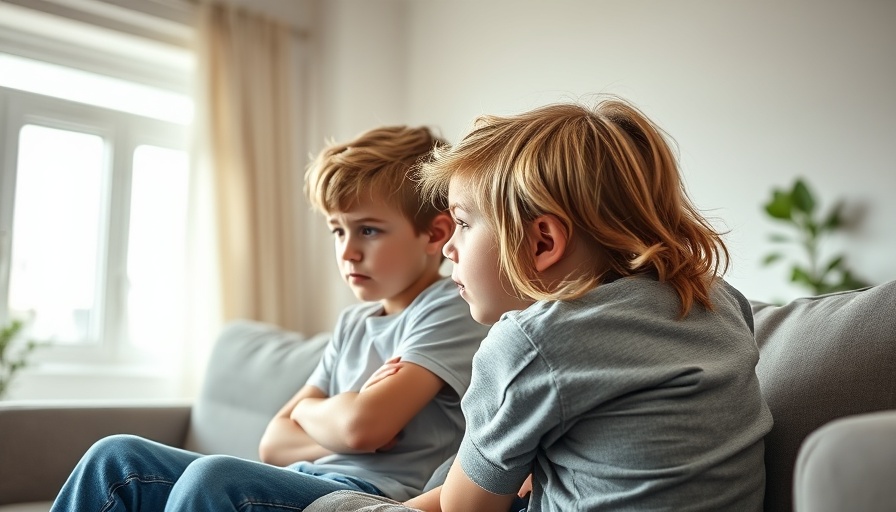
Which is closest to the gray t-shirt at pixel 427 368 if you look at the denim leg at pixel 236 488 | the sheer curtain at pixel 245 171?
the denim leg at pixel 236 488

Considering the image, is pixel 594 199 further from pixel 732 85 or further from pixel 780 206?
pixel 732 85

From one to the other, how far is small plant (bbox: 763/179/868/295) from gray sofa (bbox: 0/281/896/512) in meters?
1.44

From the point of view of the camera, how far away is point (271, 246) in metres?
3.64

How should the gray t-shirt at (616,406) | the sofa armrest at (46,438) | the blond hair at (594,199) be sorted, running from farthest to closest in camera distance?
the sofa armrest at (46,438) < the blond hair at (594,199) < the gray t-shirt at (616,406)

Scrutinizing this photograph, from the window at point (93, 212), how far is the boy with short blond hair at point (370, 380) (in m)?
2.14

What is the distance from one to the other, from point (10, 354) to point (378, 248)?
7.57 feet

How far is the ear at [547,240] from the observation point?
37.7 inches

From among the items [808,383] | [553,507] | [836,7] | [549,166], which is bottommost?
[553,507]

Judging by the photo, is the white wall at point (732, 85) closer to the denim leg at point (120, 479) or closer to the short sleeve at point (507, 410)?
the short sleeve at point (507, 410)

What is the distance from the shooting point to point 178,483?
1050 mm

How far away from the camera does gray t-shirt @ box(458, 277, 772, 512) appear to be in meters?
0.84

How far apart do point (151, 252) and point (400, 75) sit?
1.49 metres

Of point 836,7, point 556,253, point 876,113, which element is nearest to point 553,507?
point 556,253

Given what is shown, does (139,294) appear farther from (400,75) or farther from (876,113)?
(876,113)
